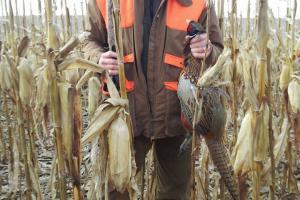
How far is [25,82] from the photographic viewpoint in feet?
5.87

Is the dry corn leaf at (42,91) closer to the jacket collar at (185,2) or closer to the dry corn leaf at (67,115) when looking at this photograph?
the dry corn leaf at (67,115)

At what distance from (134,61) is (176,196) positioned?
794mm

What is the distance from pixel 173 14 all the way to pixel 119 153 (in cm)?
97

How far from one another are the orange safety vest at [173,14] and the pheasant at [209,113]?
0.22m

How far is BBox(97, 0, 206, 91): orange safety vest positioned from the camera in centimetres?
188

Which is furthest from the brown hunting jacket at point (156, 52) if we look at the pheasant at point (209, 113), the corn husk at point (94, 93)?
the pheasant at point (209, 113)

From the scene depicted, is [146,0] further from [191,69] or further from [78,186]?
[78,186]

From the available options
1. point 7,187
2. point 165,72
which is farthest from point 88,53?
point 7,187

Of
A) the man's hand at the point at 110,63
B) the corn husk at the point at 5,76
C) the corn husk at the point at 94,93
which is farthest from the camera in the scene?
the corn husk at the point at 5,76

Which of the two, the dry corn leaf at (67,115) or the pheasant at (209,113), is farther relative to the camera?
the pheasant at (209,113)

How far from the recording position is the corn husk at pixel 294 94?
6.62 feet

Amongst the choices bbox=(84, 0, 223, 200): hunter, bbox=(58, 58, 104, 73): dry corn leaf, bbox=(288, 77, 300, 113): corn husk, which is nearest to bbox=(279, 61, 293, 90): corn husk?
bbox=(288, 77, 300, 113): corn husk

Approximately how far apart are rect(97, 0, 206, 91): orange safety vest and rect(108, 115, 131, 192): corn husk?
0.82 m

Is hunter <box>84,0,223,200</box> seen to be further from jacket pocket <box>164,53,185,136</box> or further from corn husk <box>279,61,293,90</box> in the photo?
corn husk <box>279,61,293,90</box>
